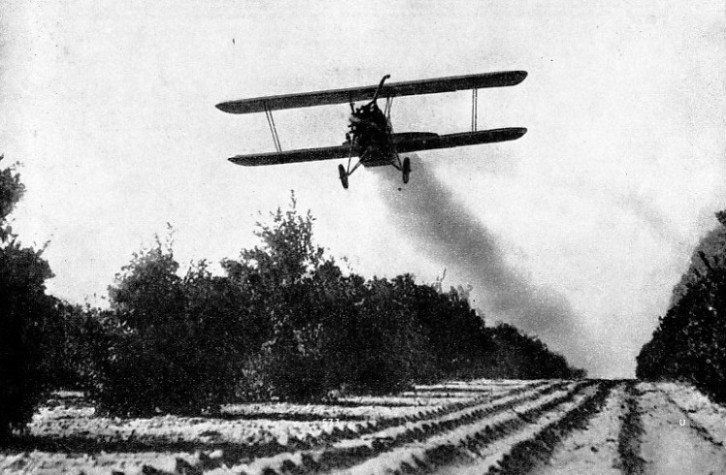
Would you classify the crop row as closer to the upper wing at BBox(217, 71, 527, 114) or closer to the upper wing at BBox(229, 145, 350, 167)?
the upper wing at BBox(217, 71, 527, 114)

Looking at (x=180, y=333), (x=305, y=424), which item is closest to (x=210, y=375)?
(x=180, y=333)

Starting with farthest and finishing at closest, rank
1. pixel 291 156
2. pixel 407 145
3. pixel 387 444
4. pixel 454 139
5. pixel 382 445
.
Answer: pixel 291 156 < pixel 454 139 < pixel 407 145 < pixel 387 444 < pixel 382 445

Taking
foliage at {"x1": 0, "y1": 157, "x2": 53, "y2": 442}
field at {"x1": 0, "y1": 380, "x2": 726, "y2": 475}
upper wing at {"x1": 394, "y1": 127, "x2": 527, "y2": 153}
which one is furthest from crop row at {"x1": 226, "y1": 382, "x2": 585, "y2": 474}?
upper wing at {"x1": 394, "y1": 127, "x2": 527, "y2": 153}

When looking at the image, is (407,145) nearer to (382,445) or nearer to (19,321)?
(382,445)

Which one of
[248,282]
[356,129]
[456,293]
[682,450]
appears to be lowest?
[682,450]

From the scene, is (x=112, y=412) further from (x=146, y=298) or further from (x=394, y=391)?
(x=394, y=391)

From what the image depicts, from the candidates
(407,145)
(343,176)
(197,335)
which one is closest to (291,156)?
(343,176)
